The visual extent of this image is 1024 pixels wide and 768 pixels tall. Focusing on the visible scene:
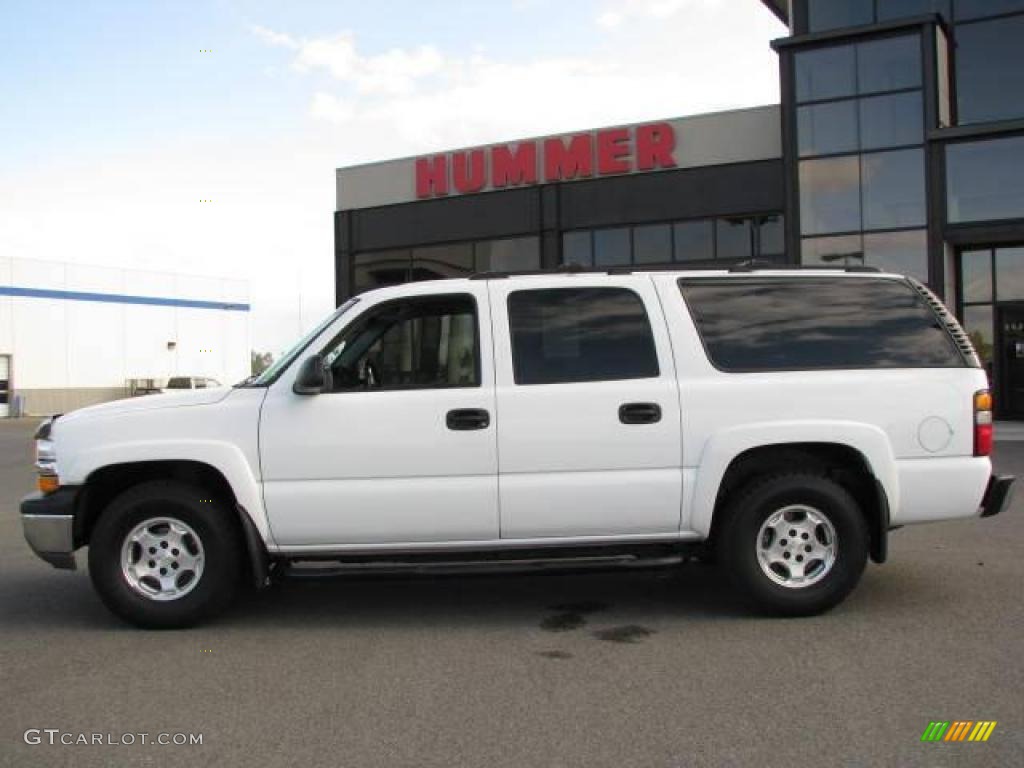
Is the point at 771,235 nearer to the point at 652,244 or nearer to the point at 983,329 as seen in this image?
the point at 652,244

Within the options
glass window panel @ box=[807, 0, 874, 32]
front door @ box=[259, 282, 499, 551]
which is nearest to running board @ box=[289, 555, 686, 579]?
front door @ box=[259, 282, 499, 551]

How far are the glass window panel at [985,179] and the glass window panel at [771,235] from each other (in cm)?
316

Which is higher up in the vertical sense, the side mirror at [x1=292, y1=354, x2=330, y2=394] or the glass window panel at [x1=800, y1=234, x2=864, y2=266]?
the glass window panel at [x1=800, y1=234, x2=864, y2=266]

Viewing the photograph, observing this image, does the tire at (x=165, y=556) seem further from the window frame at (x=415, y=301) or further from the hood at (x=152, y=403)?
the window frame at (x=415, y=301)

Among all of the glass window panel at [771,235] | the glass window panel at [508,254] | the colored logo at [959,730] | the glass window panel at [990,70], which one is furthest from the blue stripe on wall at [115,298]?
the colored logo at [959,730]

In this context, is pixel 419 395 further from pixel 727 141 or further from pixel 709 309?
pixel 727 141

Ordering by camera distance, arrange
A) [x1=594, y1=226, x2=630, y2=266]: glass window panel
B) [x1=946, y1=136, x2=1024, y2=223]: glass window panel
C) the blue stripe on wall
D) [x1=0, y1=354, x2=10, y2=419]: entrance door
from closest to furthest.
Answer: [x1=946, y1=136, x2=1024, y2=223]: glass window panel, [x1=594, y1=226, x2=630, y2=266]: glass window panel, [x1=0, y1=354, x2=10, y2=419]: entrance door, the blue stripe on wall

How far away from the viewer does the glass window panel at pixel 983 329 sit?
62.4 feet

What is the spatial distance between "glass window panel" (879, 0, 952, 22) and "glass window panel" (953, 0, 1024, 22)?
8.2 inches

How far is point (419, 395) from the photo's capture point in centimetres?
529

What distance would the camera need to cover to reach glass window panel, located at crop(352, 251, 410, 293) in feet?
76.9

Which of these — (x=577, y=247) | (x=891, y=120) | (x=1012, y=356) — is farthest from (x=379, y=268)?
(x=1012, y=356)

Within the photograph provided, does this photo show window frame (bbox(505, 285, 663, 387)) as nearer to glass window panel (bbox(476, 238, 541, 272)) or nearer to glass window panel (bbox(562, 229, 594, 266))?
glass window panel (bbox(562, 229, 594, 266))

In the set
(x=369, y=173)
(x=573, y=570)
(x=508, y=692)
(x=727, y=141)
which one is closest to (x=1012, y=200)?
(x=727, y=141)
